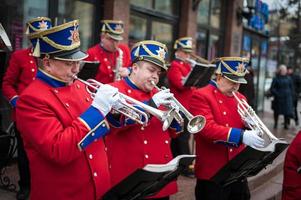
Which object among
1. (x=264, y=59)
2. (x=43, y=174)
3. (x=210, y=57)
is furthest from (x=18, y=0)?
(x=264, y=59)

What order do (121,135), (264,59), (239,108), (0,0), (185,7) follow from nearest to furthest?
(121,135) < (239,108) < (0,0) < (185,7) < (264,59)

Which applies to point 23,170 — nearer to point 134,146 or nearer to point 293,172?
point 134,146

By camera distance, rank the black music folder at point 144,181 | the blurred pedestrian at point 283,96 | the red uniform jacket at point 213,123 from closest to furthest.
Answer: the black music folder at point 144,181, the red uniform jacket at point 213,123, the blurred pedestrian at point 283,96

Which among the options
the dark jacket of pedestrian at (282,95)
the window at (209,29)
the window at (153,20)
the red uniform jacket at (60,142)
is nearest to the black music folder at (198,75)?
the window at (153,20)

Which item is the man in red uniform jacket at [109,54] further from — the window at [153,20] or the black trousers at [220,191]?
the window at [153,20]

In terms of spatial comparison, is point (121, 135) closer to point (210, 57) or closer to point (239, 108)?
point (239, 108)

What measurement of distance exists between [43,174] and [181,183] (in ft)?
11.2

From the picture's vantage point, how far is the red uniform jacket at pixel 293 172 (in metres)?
3.65

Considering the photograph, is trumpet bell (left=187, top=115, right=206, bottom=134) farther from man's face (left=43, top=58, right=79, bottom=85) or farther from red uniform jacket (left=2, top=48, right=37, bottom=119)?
red uniform jacket (left=2, top=48, right=37, bottom=119)

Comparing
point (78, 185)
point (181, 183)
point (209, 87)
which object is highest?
point (209, 87)

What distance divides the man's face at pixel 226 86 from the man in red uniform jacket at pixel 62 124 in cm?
160

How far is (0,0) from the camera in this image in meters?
5.72

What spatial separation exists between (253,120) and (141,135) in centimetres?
112

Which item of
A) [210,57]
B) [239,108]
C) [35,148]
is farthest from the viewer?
[210,57]
